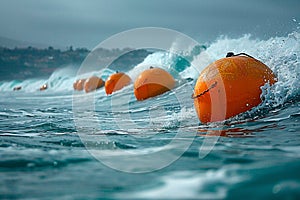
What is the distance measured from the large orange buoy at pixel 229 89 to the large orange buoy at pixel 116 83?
867cm

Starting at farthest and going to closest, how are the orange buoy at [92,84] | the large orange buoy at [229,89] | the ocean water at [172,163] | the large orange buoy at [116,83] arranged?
the orange buoy at [92,84]
the large orange buoy at [116,83]
the large orange buoy at [229,89]
the ocean water at [172,163]

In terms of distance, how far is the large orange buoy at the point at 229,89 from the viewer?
3539 mm

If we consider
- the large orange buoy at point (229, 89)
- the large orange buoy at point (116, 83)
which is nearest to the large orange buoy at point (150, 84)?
the large orange buoy at point (116, 83)

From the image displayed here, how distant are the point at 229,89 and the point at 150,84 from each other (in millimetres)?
5008

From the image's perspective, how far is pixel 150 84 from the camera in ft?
27.7

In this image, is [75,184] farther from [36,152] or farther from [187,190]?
[36,152]

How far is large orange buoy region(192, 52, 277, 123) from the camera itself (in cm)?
354

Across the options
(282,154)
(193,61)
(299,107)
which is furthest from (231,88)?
(193,61)

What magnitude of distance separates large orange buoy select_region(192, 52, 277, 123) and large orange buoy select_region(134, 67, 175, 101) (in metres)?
4.57

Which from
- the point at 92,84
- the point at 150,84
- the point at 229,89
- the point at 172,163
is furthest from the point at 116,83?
the point at 172,163

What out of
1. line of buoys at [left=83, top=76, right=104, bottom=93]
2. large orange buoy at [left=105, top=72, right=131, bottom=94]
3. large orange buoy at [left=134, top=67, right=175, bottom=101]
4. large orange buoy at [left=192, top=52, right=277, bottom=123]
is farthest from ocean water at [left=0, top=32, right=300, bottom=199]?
line of buoys at [left=83, top=76, right=104, bottom=93]

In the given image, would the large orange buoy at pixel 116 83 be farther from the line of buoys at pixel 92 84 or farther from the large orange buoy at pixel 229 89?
the large orange buoy at pixel 229 89

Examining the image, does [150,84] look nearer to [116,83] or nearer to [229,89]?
[116,83]

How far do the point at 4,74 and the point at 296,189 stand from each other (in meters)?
68.9
